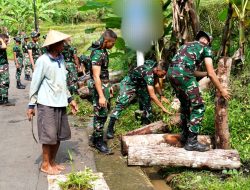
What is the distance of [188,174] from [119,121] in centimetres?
280

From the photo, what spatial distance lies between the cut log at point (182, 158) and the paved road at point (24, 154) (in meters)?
0.67

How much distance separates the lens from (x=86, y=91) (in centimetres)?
1038

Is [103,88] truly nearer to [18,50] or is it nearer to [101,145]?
[101,145]

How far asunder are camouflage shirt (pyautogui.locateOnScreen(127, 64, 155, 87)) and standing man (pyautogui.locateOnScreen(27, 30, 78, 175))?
1.72 m

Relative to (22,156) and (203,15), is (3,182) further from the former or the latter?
(203,15)

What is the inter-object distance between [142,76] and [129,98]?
0.45 metres

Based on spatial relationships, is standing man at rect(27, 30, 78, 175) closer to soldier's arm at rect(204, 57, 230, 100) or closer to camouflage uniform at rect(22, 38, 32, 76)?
soldier's arm at rect(204, 57, 230, 100)

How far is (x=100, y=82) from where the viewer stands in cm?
643

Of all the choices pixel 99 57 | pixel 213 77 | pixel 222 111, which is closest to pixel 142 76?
pixel 99 57

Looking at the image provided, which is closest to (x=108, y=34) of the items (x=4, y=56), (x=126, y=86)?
(x=126, y=86)

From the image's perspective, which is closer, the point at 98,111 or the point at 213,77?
the point at 213,77

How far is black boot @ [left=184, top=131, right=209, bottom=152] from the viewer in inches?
239

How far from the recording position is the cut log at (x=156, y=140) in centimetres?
655

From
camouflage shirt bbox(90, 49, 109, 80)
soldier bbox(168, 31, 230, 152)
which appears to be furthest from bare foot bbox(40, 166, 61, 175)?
soldier bbox(168, 31, 230, 152)
